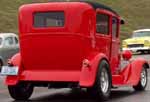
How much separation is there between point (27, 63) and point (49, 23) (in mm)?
977

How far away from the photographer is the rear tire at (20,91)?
42.9 ft

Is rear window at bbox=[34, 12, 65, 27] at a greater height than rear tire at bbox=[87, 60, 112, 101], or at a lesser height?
greater

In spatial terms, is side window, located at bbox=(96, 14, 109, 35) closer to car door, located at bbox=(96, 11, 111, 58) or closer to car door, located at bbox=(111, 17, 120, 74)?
car door, located at bbox=(96, 11, 111, 58)

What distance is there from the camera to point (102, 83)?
41.2 ft

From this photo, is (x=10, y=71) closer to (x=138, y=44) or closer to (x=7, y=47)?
(x=7, y=47)

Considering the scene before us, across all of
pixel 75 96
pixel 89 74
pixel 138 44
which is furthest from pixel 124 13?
pixel 89 74

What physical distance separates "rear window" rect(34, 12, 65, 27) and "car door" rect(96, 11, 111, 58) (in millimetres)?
846

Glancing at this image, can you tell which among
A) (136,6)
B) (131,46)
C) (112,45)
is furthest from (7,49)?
(136,6)

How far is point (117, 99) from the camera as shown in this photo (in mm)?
13086

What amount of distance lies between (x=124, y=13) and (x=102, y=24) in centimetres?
4561

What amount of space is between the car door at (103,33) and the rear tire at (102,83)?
1.58 ft

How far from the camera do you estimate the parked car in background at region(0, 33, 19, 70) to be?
81.0ft

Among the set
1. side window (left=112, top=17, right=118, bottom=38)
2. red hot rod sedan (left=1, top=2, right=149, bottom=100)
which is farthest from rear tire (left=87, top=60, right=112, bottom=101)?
side window (left=112, top=17, right=118, bottom=38)

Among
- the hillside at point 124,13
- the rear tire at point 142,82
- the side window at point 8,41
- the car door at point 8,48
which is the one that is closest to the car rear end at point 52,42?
the rear tire at point 142,82
